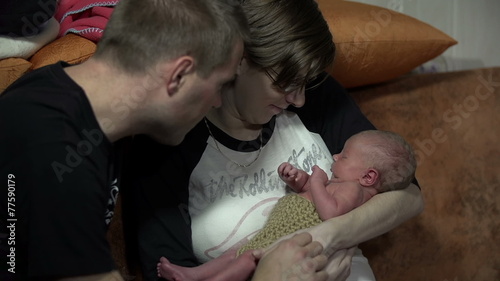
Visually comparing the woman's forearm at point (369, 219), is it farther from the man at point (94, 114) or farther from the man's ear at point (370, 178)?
the man at point (94, 114)

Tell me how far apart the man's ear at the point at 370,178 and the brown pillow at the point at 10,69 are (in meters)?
0.86

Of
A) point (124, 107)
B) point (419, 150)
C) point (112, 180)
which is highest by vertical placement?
point (124, 107)

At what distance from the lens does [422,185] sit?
2100 millimetres

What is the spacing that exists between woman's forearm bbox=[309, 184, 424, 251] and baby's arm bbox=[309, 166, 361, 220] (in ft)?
0.07

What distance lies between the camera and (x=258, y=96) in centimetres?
154

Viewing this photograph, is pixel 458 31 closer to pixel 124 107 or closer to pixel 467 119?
pixel 467 119

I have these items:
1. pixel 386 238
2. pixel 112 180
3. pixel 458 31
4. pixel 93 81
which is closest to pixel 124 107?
pixel 93 81

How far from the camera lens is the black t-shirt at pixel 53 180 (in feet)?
3.63

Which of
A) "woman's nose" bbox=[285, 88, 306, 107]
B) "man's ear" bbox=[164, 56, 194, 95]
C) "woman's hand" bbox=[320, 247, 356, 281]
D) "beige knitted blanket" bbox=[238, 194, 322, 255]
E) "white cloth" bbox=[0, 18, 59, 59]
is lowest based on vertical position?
"woman's hand" bbox=[320, 247, 356, 281]

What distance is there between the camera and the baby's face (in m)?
1.65

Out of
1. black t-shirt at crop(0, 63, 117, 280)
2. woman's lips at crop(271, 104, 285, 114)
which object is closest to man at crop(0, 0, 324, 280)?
black t-shirt at crop(0, 63, 117, 280)

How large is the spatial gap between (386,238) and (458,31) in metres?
1.08

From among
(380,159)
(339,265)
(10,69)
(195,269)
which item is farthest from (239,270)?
(10,69)

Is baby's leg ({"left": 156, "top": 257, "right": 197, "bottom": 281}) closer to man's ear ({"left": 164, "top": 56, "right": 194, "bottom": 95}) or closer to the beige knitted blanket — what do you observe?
the beige knitted blanket
